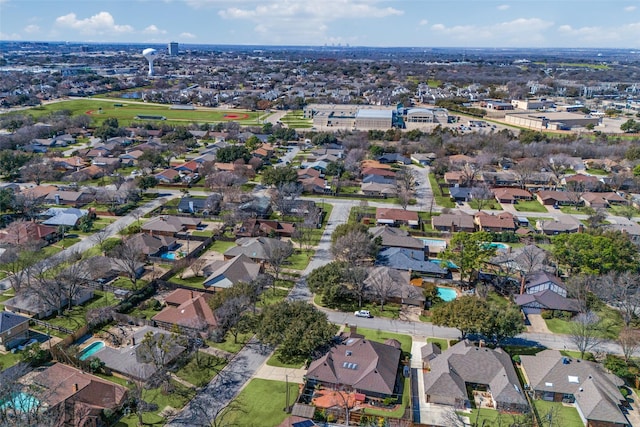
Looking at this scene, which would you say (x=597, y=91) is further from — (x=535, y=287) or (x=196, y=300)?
(x=196, y=300)

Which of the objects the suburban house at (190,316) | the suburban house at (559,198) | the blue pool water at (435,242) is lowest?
the suburban house at (190,316)

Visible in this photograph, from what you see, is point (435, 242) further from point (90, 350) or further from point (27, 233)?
point (27, 233)

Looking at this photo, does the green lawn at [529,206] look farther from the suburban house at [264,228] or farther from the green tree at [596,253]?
the suburban house at [264,228]

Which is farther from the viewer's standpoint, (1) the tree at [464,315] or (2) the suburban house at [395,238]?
(2) the suburban house at [395,238]

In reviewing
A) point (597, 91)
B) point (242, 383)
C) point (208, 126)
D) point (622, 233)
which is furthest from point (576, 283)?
point (597, 91)

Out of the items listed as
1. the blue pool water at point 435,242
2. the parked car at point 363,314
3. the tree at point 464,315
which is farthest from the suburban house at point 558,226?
the parked car at point 363,314

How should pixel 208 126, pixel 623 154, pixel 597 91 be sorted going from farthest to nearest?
pixel 597 91
pixel 208 126
pixel 623 154

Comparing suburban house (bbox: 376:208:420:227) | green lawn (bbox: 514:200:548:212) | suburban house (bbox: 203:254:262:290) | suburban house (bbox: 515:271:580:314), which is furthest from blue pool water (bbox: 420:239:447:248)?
suburban house (bbox: 203:254:262:290)
